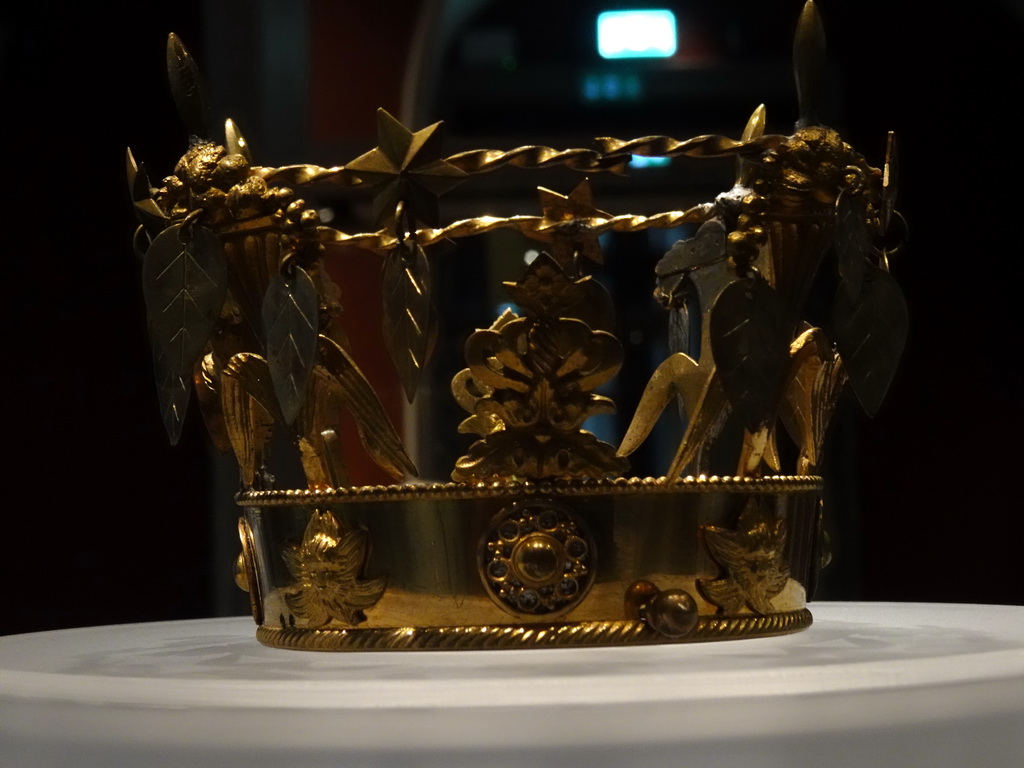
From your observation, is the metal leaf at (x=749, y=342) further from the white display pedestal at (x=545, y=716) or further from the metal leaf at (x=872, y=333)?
the white display pedestal at (x=545, y=716)

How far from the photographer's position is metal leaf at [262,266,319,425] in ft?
3.57

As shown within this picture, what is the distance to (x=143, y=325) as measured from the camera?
197 cm

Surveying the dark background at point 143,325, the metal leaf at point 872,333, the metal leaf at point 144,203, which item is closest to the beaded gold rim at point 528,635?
the metal leaf at point 872,333

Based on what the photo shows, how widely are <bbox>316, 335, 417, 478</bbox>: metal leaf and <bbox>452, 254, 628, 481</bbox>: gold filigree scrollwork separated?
0.12m

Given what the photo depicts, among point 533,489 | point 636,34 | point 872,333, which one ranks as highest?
point 636,34

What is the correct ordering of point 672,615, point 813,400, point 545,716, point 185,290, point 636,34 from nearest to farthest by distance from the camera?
1. point 545,716
2. point 672,615
3. point 185,290
4. point 813,400
5. point 636,34

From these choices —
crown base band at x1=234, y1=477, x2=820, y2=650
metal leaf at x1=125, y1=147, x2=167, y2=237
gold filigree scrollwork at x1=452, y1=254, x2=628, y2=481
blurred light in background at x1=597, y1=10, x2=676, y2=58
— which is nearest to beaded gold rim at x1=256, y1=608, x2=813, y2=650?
crown base band at x1=234, y1=477, x2=820, y2=650

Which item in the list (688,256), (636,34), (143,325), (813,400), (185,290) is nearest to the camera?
(185,290)

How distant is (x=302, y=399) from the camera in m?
1.10

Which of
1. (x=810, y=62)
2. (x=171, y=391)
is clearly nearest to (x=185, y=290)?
(x=171, y=391)

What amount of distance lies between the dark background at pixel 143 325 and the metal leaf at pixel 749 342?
97cm

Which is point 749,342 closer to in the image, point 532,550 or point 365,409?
point 532,550

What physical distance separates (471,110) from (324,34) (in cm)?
26

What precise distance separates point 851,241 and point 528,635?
16.2 inches
